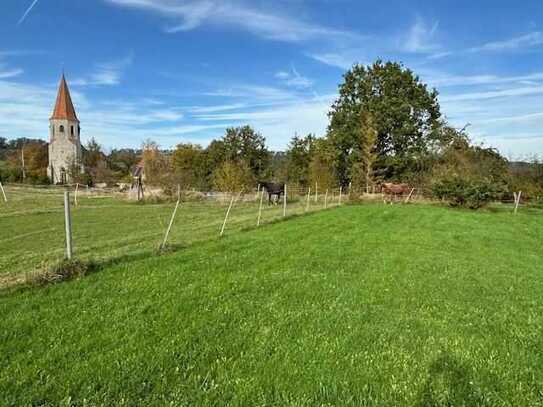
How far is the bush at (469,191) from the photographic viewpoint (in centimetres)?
2969

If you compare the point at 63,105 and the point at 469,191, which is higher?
the point at 63,105

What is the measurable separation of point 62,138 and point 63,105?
7.57 m

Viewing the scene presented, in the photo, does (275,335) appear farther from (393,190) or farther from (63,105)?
(63,105)

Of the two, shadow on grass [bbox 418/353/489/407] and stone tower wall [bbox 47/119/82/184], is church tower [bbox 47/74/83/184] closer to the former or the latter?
stone tower wall [bbox 47/119/82/184]

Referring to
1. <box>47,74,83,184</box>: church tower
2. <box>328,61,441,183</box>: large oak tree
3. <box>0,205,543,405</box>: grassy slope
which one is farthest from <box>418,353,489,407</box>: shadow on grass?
<box>47,74,83,184</box>: church tower

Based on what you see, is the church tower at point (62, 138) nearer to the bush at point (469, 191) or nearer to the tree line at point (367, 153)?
the tree line at point (367, 153)

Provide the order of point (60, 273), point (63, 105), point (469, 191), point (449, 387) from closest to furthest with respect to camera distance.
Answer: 1. point (449, 387)
2. point (60, 273)
3. point (469, 191)
4. point (63, 105)

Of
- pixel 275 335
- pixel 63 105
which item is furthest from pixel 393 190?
pixel 63 105

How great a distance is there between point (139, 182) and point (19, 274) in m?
30.2

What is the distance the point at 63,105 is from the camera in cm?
8306

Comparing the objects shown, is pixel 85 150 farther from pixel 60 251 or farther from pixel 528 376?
pixel 528 376

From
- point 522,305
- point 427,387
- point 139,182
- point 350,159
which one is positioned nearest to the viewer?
point 427,387

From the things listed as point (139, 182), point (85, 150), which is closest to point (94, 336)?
point (139, 182)

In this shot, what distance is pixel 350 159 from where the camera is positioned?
48656 millimetres
